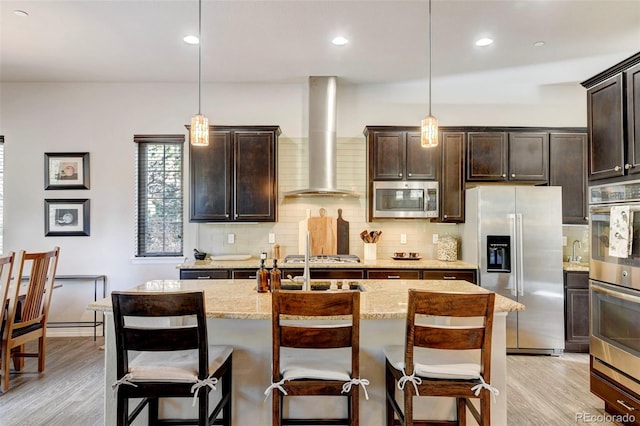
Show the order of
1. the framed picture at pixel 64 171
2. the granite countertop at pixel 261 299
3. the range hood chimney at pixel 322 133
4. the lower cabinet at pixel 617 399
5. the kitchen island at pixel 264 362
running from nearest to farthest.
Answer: the granite countertop at pixel 261 299
the kitchen island at pixel 264 362
the lower cabinet at pixel 617 399
the range hood chimney at pixel 322 133
the framed picture at pixel 64 171

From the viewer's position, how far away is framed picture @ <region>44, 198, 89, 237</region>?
446 centimetres

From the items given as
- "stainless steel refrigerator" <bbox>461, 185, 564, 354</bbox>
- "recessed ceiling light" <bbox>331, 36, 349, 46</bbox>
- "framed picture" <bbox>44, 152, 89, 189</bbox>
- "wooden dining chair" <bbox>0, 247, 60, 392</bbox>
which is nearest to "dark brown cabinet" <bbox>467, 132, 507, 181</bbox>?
"stainless steel refrigerator" <bbox>461, 185, 564, 354</bbox>

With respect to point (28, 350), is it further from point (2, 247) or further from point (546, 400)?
point (546, 400)

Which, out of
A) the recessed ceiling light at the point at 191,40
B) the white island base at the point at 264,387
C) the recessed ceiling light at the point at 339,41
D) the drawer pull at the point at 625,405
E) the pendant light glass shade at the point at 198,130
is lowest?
the drawer pull at the point at 625,405

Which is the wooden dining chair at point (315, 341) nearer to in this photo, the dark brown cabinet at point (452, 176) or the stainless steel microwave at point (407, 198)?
the stainless steel microwave at point (407, 198)

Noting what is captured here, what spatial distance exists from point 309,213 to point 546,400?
3.00m

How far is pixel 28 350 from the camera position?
384 cm

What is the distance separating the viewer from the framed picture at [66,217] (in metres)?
4.46

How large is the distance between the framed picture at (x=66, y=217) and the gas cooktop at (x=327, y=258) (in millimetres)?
2643

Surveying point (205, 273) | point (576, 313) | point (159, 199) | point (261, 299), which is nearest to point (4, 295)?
point (205, 273)

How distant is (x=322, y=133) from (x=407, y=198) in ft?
4.26

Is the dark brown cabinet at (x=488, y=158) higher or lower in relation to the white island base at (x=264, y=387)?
higher

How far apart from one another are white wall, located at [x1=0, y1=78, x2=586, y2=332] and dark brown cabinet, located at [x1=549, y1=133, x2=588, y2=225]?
489 millimetres

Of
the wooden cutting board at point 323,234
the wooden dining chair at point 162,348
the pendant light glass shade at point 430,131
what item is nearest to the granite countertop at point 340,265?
the wooden cutting board at point 323,234
